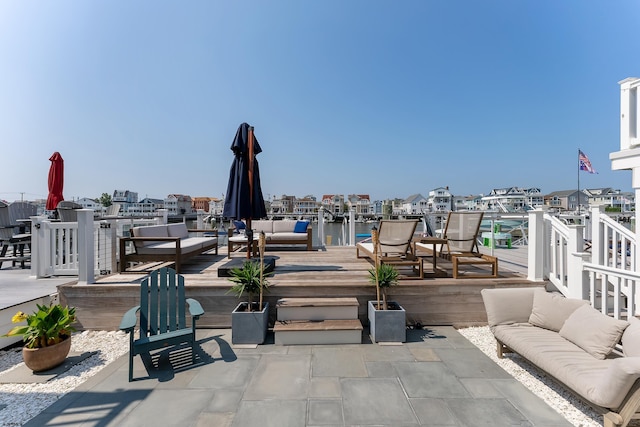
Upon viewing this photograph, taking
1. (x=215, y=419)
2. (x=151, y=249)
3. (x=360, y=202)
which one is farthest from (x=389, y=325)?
(x=360, y=202)

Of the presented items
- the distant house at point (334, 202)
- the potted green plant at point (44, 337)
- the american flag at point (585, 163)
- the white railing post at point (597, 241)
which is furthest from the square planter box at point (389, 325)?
the distant house at point (334, 202)

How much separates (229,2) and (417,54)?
7.12 meters

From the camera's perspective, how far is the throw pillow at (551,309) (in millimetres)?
2473

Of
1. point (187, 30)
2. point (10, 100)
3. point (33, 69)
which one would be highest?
point (187, 30)

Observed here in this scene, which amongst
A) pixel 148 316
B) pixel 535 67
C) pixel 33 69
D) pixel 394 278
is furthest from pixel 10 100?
pixel 535 67

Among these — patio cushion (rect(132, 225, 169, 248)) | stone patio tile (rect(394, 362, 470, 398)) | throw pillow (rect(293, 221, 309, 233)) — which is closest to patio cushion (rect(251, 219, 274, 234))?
throw pillow (rect(293, 221, 309, 233))

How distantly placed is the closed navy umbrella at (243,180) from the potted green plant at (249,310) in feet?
2.98

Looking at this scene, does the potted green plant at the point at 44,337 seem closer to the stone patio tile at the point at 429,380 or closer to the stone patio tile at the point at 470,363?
the stone patio tile at the point at 429,380

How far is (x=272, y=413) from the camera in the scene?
6.20 ft

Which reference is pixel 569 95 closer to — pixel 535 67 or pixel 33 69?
pixel 535 67

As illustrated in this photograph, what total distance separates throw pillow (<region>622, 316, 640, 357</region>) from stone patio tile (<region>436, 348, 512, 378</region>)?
2.77 feet

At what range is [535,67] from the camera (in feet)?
35.8

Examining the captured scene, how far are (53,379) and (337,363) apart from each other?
2.56 meters

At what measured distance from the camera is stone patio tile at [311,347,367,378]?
2.39m
